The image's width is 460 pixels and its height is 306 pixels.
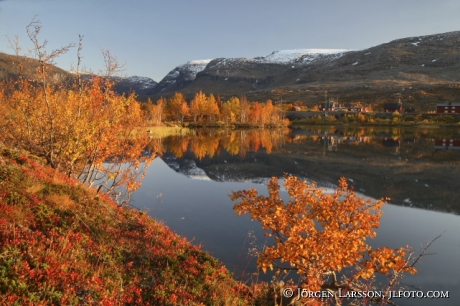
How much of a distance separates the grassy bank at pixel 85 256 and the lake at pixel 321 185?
309 cm

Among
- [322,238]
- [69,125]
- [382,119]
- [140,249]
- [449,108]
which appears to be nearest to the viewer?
[322,238]

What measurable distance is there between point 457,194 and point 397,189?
4439 millimetres

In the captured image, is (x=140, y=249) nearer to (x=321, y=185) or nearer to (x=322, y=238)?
(x=322, y=238)

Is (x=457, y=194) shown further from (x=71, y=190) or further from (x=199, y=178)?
(x=71, y=190)

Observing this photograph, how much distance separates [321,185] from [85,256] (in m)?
24.9

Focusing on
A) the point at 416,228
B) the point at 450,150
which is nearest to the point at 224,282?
the point at 416,228

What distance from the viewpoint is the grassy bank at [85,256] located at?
20.8 ft

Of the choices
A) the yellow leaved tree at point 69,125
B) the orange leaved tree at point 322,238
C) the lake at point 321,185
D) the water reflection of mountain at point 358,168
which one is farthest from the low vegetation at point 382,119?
the orange leaved tree at point 322,238

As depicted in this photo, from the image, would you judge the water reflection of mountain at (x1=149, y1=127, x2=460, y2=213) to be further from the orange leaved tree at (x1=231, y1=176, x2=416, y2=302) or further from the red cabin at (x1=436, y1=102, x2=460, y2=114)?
the red cabin at (x1=436, y1=102, x2=460, y2=114)

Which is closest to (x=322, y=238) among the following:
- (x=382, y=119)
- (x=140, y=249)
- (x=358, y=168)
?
(x=140, y=249)

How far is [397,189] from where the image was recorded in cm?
2850

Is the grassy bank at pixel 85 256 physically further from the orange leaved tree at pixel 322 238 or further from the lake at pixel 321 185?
the lake at pixel 321 185

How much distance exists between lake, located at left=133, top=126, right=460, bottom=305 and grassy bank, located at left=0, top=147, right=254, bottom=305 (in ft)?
10.1

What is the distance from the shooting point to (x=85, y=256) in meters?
7.88
